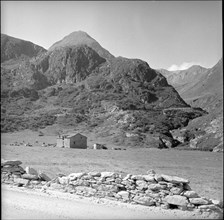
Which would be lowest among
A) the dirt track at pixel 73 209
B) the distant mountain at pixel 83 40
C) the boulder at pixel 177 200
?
the dirt track at pixel 73 209

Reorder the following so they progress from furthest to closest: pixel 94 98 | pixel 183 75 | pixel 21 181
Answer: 1. pixel 94 98
2. pixel 183 75
3. pixel 21 181

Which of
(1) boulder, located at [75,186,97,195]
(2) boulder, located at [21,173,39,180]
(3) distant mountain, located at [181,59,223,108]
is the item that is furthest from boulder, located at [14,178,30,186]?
(3) distant mountain, located at [181,59,223,108]

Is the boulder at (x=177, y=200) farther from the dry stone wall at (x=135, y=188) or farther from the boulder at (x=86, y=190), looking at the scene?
the boulder at (x=86, y=190)

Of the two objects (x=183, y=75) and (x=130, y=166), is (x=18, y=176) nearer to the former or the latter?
(x=130, y=166)

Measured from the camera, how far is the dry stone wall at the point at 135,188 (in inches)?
301

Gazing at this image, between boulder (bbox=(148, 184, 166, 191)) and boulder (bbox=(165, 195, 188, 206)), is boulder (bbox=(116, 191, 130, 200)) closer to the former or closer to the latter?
boulder (bbox=(148, 184, 166, 191))

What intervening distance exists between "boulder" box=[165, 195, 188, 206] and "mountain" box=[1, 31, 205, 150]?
59844 mm

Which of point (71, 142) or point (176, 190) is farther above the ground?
point (176, 190)

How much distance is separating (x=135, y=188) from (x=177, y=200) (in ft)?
4.38

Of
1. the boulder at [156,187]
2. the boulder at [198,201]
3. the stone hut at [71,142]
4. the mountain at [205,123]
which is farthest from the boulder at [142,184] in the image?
the stone hut at [71,142]

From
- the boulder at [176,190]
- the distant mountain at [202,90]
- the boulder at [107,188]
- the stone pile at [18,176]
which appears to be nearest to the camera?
the boulder at [176,190]

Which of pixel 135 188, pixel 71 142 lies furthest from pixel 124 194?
pixel 71 142

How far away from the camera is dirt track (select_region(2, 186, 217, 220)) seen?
693 cm

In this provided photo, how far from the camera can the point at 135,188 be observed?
859 centimetres
